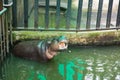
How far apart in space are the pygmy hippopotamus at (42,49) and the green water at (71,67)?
0.38 feet

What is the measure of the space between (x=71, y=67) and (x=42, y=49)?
62cm

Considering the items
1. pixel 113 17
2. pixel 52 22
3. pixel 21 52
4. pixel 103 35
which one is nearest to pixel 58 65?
pixel 21 52

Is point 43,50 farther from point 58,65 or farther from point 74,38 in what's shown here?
point 74,38

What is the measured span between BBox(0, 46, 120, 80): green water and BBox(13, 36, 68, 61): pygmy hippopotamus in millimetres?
115

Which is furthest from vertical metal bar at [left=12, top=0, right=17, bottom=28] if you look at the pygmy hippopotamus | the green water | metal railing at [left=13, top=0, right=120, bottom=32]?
the green water

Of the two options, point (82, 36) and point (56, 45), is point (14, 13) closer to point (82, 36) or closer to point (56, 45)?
point (56, 45)

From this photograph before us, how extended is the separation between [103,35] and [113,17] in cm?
116

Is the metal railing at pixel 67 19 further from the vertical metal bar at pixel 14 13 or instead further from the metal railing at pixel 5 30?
the metal railing at pixel 5 30

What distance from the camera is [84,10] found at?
8.06m

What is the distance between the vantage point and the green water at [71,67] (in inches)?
200

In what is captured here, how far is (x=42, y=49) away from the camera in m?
5.52

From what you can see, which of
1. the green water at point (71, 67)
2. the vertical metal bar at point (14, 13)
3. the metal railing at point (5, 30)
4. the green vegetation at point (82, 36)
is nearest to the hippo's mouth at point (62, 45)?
the green water at point (71, 67)

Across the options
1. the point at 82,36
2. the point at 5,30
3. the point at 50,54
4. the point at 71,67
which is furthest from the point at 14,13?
the point at 71,67

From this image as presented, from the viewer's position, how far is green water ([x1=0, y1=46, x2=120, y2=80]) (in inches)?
200
